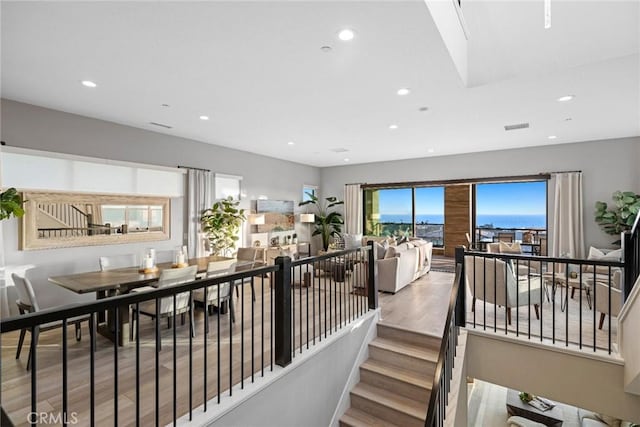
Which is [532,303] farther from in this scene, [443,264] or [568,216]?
[443,264]

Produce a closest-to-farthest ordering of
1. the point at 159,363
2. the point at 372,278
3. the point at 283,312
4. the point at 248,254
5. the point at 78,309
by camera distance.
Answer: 1. the point at 78,309
2. the point at 283,312
3. the point at 159,363
4. the point at 372,278
5. the point at 248,254

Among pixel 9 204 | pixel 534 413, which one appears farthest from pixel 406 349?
pixel 534 413

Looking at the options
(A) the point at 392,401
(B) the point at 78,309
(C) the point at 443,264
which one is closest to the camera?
(B) the point at 78,309

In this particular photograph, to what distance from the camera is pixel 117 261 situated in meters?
4.53

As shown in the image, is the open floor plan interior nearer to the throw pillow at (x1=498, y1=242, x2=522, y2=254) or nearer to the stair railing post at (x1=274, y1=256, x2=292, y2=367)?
the stair railing post at (x1=274, y1=256, x2=292, y2=367)

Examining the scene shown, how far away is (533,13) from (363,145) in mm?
3649

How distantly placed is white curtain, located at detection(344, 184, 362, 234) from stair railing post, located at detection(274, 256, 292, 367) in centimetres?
668

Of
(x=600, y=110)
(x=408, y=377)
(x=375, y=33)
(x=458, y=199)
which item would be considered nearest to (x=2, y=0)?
(x=375, y=33)

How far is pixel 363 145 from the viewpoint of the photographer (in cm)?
679

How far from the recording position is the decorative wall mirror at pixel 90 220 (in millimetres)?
4184

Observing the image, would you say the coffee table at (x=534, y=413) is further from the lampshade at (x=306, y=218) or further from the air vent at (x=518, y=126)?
the lampshade at (x=306, y=218)

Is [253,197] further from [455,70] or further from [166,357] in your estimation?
[455,70]

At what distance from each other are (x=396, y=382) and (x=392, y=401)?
19 cm

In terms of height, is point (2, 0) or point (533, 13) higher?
point (533, 13)
